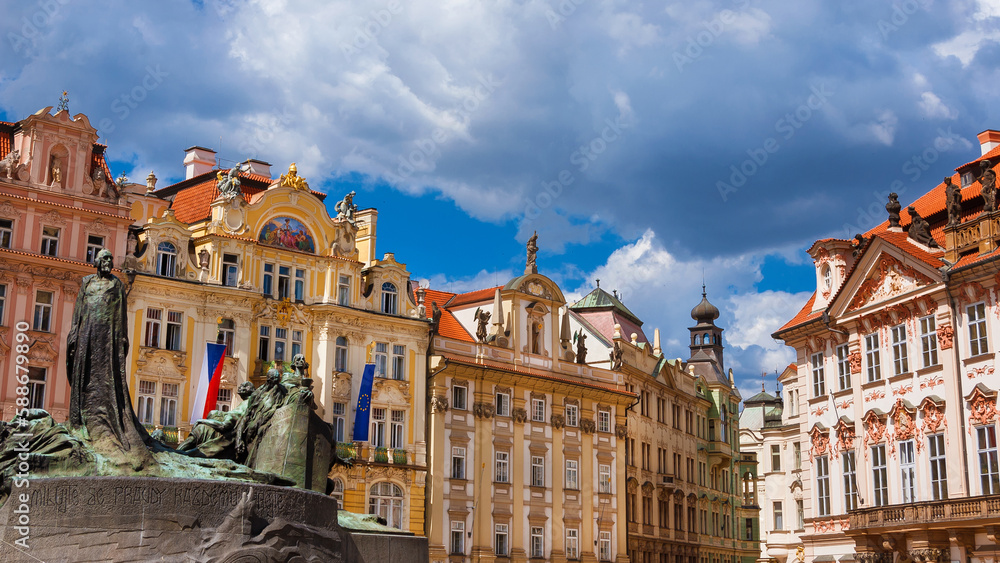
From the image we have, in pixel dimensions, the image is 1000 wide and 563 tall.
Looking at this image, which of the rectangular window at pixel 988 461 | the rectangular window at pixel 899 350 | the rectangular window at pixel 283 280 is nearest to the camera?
the rectangular window at pixel 988 461

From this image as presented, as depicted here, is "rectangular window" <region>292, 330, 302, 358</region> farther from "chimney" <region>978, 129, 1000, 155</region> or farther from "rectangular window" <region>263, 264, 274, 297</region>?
"chimney" <region>978, 129, 1000, 155</region>

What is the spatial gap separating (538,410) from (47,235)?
21292 millimetres

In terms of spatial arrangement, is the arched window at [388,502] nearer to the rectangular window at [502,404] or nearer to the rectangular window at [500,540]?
the rectangular window at [500,540]

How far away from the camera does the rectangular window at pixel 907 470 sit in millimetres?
33469

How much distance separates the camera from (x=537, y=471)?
51.1 m

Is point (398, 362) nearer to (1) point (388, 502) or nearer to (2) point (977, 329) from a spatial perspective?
(1) point (388, 502)

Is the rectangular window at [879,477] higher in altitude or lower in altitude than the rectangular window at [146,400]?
lower

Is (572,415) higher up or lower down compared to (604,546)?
higher up

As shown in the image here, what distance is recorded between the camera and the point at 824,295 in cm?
3872

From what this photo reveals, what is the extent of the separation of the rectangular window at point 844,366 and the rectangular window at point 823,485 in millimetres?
2318

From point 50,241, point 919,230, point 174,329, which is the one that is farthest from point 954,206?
point 50,241

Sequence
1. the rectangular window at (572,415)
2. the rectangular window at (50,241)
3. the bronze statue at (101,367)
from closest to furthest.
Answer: the bronze statue at (101,367) < the rectangular window at (50,241) < the rectangular window at (572,415)

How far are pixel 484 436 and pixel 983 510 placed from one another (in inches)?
906

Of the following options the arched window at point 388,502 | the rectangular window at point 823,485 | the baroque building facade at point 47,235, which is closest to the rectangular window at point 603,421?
the arched window at point 388,502
